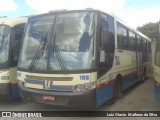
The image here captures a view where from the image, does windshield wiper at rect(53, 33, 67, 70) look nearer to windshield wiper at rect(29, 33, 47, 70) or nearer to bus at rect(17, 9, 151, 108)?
bus at rect(17, 9, 151, 108)

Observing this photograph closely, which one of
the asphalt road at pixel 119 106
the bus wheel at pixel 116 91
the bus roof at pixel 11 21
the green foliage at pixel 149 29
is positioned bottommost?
the asphalt road at pixel 119 106

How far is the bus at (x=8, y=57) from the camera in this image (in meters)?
8.42

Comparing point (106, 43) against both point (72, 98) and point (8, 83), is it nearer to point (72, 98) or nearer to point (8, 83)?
point (72, 98)

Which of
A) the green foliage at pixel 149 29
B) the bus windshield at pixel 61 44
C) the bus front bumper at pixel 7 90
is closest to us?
the bus windshield at pixel 61 44

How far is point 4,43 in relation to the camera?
28.2 ft

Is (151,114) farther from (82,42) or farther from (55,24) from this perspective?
(55,24)

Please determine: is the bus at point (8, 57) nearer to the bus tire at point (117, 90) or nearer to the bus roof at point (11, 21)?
the bus roof at point (11, 21)

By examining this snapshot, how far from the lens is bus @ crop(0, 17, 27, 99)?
842 centimetres

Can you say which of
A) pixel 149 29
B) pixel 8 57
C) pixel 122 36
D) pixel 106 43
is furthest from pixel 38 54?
pixel 149 29

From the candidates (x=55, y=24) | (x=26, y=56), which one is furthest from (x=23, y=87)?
(x=55, y=24)

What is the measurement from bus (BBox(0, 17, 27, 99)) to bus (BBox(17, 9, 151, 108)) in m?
0.97

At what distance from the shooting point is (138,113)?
7805mm

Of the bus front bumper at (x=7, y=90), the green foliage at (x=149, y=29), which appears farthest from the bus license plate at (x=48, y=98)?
the green foliage at (x=149, y=29)

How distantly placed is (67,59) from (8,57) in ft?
8.65
